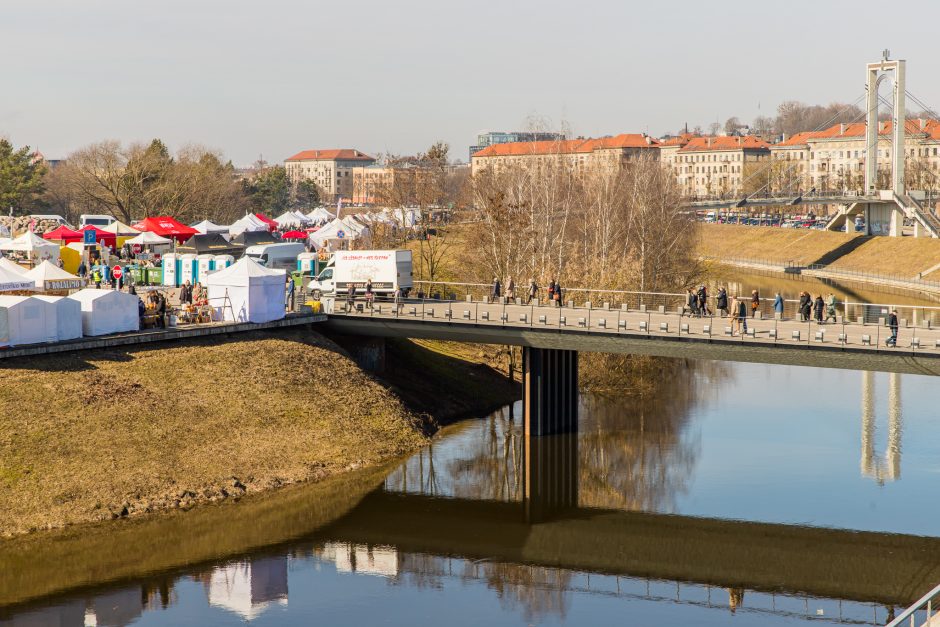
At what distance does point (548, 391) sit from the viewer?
2183 inches

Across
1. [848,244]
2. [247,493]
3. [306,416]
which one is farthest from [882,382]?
[848,244]

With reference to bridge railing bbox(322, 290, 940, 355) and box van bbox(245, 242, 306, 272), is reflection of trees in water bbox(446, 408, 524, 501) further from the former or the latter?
box van bbox(245, 242, 306, 272)

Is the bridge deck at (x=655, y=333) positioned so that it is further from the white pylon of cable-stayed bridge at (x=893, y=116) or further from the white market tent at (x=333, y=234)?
the white pylon of cable-stayed bridge at (x=893, y=116)

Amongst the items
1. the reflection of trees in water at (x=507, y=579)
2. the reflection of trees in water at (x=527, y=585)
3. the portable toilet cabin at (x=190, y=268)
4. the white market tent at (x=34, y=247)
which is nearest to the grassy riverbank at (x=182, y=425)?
the reflection of trees in water at (x=507, y=579)

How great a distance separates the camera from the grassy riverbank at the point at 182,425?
42875mm

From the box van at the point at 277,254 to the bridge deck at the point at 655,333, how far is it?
1678 centimetres

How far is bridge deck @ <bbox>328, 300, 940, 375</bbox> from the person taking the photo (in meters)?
46.8

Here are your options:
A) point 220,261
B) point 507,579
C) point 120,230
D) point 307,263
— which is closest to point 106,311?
point 220,261

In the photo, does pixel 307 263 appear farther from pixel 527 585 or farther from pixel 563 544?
pixel 527 585

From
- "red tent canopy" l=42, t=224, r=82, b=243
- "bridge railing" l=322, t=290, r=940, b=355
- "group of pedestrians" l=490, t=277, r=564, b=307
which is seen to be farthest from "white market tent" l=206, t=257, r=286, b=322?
"red tent canopy" l=42, t=224, r=82, b=243

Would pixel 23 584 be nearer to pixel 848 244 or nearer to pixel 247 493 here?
pixel 247 493

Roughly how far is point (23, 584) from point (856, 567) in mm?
25390

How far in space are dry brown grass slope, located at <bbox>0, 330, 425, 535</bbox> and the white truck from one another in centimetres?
589

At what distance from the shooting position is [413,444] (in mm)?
52750
